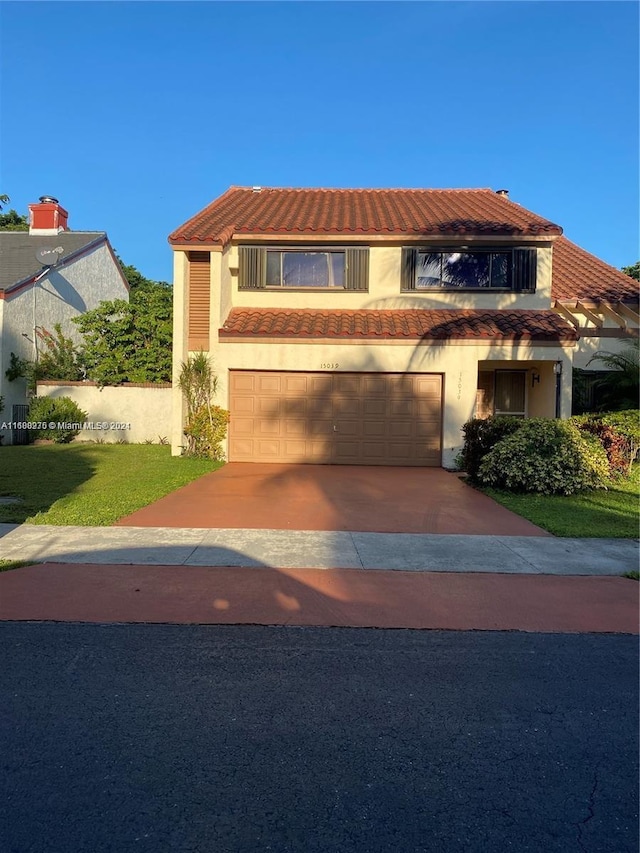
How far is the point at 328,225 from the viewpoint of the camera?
16.7 meters

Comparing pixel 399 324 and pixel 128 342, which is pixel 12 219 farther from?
pixel 399 324

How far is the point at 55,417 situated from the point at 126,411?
2086 mm

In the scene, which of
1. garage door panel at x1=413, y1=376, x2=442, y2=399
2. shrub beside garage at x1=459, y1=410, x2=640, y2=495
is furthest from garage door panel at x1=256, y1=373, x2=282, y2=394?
shrub beside garage at x1=459, y1=410, x2=640, y2=495

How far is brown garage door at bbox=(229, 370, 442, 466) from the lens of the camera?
15.4 metres

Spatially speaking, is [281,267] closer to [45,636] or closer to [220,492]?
[220,492]

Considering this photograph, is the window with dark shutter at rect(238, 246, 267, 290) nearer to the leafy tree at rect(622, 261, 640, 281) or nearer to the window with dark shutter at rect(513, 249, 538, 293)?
the window with dark shutter at rect(513, 249, 538, 293)

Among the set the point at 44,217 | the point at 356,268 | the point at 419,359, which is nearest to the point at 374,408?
the point at 419,359

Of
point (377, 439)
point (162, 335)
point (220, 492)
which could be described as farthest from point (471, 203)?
point (220, 492)

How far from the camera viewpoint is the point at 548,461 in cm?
1109

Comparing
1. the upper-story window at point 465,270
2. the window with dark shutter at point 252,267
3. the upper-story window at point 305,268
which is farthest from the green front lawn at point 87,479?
the upper-story window at point 465,270

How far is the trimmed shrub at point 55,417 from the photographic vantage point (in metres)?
18.2

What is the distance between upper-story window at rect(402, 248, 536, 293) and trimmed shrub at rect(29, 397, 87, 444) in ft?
35.2

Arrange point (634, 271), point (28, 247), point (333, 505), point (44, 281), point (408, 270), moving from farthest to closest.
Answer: point (634, 271) → point (28, 247) → point (44, 281) → point (408, 270) → point (333, 505)

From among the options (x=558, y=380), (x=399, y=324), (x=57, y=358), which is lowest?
(x=558, y=380)
